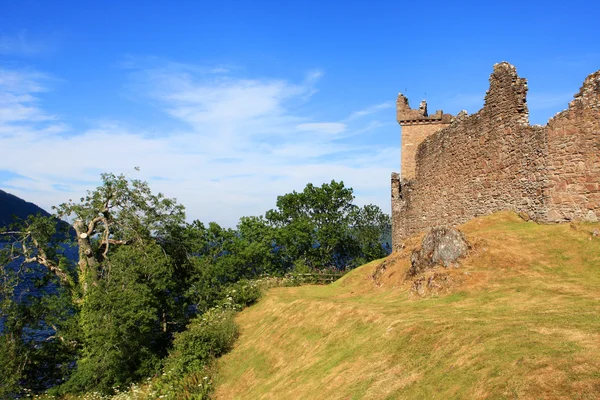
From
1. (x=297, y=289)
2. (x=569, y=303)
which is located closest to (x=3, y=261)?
(x=297, y=289)

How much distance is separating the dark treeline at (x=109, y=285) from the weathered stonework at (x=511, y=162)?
13.7m

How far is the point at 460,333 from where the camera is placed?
1052cm

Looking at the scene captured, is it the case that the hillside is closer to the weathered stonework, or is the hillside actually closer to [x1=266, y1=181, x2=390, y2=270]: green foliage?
the weathered stonework

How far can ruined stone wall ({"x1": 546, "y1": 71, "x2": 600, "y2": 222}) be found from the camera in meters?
16.5

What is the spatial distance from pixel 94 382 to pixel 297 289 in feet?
39.4

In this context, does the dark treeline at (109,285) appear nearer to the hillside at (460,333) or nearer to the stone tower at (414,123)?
the hillside at (460,333)

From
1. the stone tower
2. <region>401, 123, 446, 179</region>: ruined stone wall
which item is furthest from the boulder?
the stone tower

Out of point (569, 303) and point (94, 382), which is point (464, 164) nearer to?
point (569, 303)

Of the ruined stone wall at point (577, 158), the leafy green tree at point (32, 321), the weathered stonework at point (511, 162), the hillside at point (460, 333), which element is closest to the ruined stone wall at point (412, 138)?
the weathered stonework at point (511, 162)

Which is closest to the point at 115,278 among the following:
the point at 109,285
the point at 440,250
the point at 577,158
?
the point at 109,285

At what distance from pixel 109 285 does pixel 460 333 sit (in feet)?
67.7

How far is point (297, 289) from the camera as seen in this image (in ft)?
95.9

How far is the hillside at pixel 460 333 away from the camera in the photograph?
8250 mm

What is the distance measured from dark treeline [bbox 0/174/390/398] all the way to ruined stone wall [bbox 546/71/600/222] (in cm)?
1857
